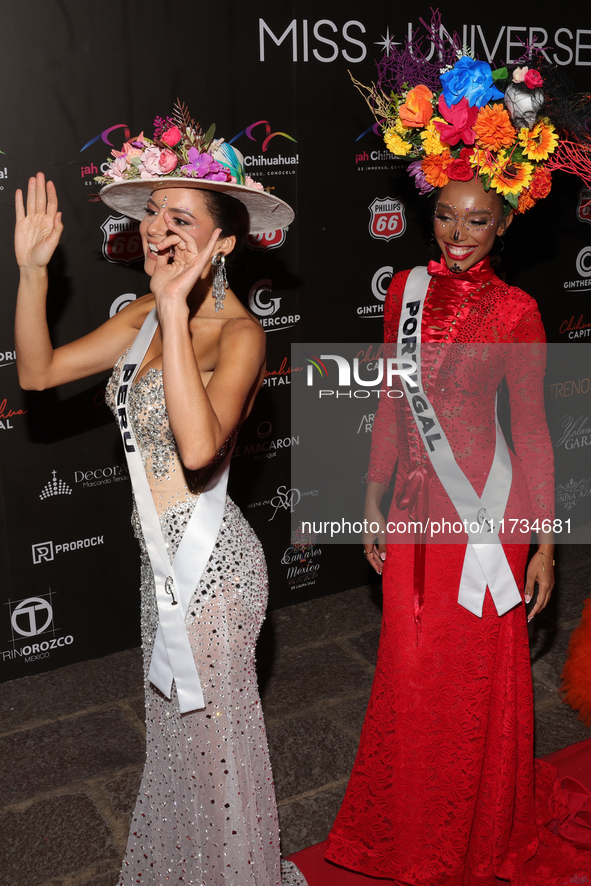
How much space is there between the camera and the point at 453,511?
251 centimetres

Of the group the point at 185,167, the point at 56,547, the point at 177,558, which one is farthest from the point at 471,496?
the point at 56,547

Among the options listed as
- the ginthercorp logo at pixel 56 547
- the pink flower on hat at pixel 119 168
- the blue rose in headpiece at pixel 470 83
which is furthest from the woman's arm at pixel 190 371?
the ginthercorp logo at pixel 56 547

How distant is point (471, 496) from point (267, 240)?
201 centimetres

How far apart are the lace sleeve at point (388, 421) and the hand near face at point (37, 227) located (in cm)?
98

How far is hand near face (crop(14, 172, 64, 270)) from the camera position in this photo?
2.25 meters

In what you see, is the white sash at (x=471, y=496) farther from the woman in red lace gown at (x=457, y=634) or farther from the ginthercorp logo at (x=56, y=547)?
the ginthercorp logo at (x=56, y=547)

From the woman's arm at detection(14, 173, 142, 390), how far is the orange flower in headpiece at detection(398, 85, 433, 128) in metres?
0.92

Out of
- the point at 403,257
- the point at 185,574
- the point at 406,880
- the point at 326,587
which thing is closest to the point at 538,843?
the point at 406,880

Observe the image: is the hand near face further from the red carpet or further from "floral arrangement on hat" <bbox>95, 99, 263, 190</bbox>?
the red carpet

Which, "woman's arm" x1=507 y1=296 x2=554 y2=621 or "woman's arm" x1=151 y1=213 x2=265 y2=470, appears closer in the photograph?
"woman's arm" x1=151 y1=213 x2=265 y2=470

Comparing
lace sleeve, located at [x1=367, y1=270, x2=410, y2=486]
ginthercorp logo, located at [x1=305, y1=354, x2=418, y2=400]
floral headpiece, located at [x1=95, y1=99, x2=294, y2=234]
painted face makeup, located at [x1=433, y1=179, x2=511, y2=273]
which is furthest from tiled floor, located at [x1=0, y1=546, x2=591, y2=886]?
floral headpiece, located at [x1=95, y1=99, x2=294, y2=234]

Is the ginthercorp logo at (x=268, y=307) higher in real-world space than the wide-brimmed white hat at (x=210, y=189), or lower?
lower

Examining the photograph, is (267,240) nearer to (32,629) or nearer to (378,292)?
(378,292)

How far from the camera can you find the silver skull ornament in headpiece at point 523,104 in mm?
2301
